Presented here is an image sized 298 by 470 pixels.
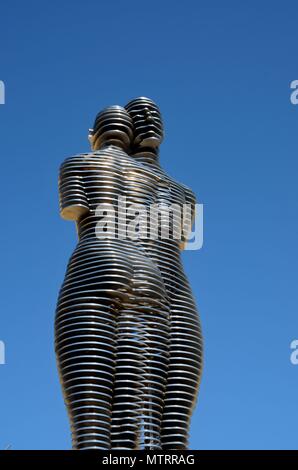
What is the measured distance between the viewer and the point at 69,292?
33000 mm

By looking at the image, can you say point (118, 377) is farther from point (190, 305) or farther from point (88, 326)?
point (190, 305)

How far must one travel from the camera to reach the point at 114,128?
38375 mm

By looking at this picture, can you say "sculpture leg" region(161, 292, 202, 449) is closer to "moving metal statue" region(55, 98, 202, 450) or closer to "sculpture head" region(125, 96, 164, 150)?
"moving metal statue" region(55, 98, 202, 450)

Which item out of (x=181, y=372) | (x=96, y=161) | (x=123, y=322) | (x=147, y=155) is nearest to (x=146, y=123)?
(x=147, y=155)

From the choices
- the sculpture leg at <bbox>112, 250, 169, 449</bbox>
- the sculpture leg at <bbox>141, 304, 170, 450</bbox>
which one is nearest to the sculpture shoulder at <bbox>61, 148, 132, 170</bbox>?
the sculpture leg at <bbox>112, 250, 169, 449</bbox>

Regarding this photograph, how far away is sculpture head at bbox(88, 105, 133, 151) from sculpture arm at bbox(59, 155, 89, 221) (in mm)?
2711

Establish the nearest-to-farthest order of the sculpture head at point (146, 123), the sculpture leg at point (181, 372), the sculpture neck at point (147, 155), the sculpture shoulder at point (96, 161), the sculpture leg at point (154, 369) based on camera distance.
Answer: the sculpture leg at point (154, 369), the sculpture leg at point (181, 372), the sculpture shoulder at point (96, 161), the sculpture neck at point (147, 155), the sculpture head at point (146, 123)

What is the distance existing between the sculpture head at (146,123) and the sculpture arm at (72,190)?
377 centimetres

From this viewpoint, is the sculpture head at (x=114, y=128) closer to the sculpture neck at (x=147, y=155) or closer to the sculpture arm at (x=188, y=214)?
the sculpture neck at (x=147, y=155)

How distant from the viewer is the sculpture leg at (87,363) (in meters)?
30.9

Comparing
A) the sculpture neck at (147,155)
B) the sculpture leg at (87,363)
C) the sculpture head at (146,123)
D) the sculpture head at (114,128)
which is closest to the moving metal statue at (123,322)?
the sculpture leg at (87,363)
